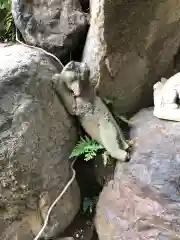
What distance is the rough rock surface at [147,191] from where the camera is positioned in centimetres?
239

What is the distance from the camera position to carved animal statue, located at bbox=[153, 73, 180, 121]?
2.73 m

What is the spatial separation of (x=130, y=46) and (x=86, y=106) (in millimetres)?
585

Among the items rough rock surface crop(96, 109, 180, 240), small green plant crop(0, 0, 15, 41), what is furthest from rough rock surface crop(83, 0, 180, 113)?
small green plant crop(0, 0, 15, 41)

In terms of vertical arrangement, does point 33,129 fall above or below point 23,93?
below

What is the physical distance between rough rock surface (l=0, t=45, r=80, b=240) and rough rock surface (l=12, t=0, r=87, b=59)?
0.15 meters

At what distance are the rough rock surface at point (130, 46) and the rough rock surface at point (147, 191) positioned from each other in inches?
14.2

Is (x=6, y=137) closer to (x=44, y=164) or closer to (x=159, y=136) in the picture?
(x=44, y=164)

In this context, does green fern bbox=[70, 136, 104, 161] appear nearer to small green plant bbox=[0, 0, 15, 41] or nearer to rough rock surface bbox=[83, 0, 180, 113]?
rough rock surface bbox=[83, 0, 180, 113]

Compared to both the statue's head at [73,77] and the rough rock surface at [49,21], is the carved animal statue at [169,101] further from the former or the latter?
the rough rock surface at [49,21]

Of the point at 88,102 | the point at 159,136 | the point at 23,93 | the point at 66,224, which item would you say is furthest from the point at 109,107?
the point at 66,224

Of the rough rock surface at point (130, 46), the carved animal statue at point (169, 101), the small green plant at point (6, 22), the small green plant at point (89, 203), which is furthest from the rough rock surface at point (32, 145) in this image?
the carved animal statue at point (169, 101)

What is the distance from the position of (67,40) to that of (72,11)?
23 centimetres

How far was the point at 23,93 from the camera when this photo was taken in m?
2.59

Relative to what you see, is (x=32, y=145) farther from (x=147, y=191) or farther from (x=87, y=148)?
(x=147, y=191)
